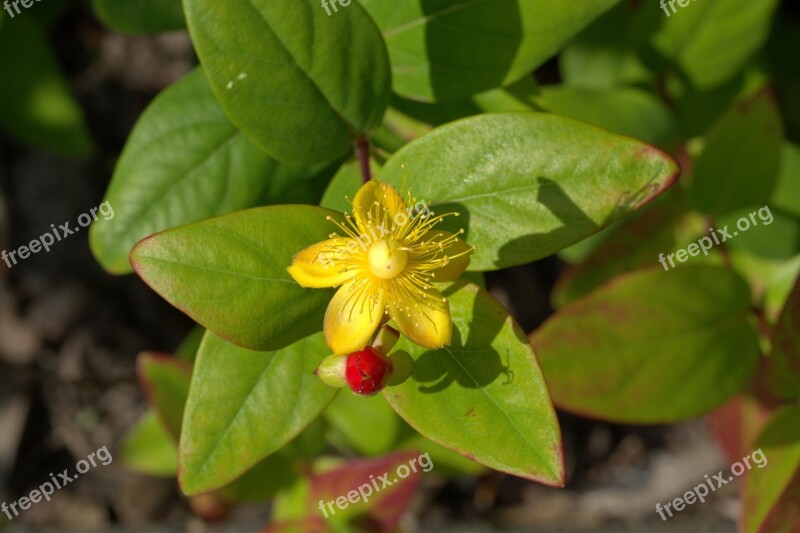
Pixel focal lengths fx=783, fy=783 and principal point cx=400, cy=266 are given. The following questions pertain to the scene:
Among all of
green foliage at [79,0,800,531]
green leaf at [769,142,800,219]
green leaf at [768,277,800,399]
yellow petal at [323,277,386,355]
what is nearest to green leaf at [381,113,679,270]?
green foliage at [79,0,800,531]

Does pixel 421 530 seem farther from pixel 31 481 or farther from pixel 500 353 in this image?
pixel 500 353

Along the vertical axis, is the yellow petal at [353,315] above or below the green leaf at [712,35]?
above

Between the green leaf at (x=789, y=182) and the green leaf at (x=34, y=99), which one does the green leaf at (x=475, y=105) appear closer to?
the green leaf at (x=789, y=182)

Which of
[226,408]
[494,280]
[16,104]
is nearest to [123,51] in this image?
[16,104]

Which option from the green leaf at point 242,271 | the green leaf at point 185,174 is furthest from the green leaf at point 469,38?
the green leaf at point 242,271

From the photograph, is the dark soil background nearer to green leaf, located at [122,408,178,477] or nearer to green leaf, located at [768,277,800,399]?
green leaf, located at [122,408,178,477]
